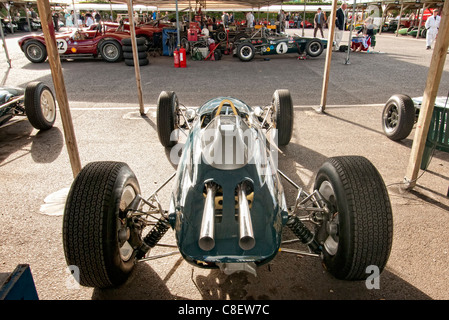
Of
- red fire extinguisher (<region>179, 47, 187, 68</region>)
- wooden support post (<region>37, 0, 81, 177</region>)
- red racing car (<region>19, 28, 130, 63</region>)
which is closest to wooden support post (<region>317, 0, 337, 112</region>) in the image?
wooden support post (<region>37, 0, 81, 177</region>)

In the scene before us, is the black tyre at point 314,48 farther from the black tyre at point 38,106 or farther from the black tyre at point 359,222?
the black tyre at point 359,222

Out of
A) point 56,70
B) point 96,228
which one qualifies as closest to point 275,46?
point 56,70

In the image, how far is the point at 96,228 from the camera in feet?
7.50

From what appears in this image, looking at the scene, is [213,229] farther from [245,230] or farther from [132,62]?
[132,62]

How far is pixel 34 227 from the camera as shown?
3496 mm

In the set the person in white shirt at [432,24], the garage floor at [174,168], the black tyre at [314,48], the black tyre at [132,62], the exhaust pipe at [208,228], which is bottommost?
the garage floor at [174,168]

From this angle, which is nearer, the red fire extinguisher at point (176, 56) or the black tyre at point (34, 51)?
the red fire extinguisher at point (176, 56)

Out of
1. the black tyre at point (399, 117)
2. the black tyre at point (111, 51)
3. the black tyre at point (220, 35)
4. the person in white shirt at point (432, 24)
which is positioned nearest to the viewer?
the black tyre at point (399, 117)

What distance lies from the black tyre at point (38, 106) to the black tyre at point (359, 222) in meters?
5.48

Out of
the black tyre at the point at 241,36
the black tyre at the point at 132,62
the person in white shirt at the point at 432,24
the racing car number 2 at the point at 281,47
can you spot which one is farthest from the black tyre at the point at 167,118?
the person in white shirt at the point at 432,24

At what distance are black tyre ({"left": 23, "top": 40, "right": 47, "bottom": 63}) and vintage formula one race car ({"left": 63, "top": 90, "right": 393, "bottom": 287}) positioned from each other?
13882 millimetres

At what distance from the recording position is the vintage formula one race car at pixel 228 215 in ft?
7.34

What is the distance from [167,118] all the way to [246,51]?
10.2 m

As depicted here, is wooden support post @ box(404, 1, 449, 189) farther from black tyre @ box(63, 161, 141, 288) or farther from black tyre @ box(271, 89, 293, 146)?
black tyre @ box(63, 161, 141, 288)
